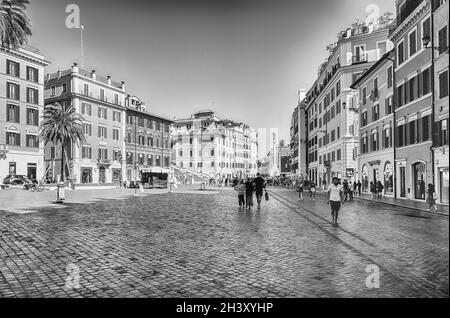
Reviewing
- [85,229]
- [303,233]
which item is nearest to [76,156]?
[85,229]

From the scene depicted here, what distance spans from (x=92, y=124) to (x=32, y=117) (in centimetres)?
1189

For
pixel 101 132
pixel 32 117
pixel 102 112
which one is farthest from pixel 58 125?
pixel 102 112

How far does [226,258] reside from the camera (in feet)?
24.2

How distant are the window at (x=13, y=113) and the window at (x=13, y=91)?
139 cm

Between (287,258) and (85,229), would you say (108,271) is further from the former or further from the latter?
(85,229)

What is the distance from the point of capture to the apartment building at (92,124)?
63031 mm

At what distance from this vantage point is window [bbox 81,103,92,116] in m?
64.5

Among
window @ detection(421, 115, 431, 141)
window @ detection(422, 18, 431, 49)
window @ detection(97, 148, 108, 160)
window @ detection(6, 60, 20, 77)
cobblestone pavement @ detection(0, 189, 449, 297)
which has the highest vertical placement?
window @ detection(6, 60, 20, 77)

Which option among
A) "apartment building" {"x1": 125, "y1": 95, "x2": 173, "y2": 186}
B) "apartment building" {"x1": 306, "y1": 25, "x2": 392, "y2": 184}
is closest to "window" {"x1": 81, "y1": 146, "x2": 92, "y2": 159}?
"apartment building" {"x1": 125, "y1": 95, "x2": 173, "y2": 186}

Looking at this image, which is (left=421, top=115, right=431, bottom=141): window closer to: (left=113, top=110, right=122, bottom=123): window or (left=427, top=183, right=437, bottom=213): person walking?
(left=427, top=183, right=437, bottom=213): person walking

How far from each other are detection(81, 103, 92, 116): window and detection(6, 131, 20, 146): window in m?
13.4

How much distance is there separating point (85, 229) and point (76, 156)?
180 feet

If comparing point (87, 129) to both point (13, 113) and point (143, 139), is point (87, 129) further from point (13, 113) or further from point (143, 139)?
point (143, 139)

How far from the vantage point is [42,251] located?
841cm
